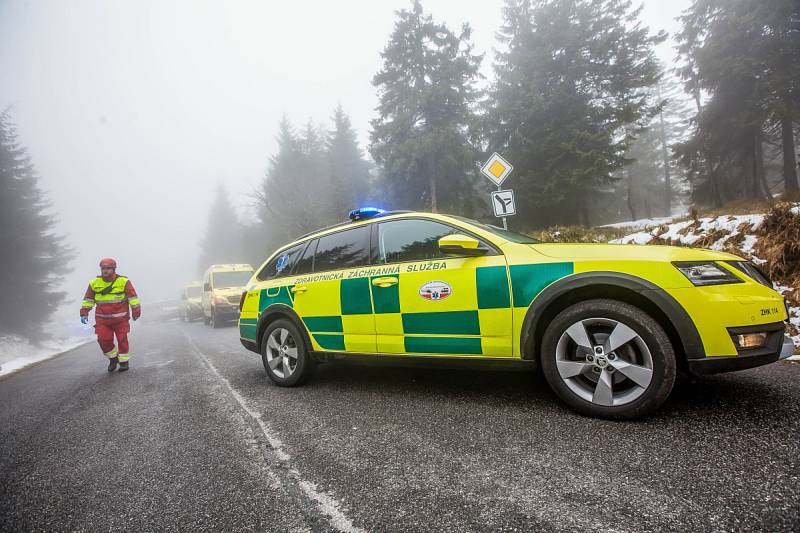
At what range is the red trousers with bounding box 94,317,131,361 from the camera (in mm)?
5902

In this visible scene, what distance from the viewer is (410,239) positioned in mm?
3166

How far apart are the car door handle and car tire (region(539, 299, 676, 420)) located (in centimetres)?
125

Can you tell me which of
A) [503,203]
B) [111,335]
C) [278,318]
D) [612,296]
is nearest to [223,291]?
[111,335]

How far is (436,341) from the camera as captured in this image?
9.46 feet

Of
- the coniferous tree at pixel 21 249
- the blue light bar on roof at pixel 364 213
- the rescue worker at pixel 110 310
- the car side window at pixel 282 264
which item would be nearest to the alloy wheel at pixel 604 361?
the blue light bar on roof at pixel 364 213

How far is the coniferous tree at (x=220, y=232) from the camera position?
45.5 meters

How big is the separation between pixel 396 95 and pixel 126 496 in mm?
20590

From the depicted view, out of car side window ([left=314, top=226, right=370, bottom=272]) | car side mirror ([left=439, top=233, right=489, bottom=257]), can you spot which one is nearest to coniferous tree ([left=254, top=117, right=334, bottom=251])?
car side window ([left=314, top=226, right=370, bottom=272])

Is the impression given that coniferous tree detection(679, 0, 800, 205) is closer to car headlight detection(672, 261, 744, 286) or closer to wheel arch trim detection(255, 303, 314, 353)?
car headlight detection(672, 261, 744, 286)

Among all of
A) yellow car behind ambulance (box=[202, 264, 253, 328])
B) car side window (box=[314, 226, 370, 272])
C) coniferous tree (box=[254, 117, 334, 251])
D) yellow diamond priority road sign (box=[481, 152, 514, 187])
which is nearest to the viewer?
car side window (box=[314, 226, 370, 272])

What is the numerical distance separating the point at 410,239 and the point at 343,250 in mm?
786

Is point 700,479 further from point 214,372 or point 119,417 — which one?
point 214,372

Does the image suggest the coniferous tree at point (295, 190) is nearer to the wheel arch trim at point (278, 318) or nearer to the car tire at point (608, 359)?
the wheel arch trim at point (278, 318)

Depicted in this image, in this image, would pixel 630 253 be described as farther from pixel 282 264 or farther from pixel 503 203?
pixel 503 203
